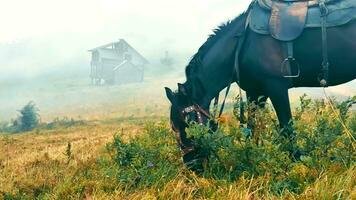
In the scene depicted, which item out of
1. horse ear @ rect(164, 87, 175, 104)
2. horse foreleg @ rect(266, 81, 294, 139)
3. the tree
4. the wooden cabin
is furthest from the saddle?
the wooden cabin

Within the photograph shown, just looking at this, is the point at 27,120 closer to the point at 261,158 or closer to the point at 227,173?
the point at 227,173

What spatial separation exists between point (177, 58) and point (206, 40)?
94918mm

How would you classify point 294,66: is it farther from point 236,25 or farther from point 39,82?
point 39,82

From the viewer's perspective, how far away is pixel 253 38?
5.75 meters

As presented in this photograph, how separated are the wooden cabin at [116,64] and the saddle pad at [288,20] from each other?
2547 inches

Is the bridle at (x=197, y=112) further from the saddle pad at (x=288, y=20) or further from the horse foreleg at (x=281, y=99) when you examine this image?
the saddle pad at (x=288, y=20)

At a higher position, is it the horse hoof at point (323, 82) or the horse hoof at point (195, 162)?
the horse hoof at point (323, 82)

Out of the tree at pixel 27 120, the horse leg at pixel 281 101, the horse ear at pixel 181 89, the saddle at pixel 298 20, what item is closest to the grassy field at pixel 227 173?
the horse leg at pixel 281 101

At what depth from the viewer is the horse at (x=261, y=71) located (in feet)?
18.2

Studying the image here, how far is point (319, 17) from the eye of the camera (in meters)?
5.58

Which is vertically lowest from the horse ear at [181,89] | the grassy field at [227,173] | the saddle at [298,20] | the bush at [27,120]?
the bush at [27,120]

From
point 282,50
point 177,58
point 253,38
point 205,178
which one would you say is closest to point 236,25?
point 253,38

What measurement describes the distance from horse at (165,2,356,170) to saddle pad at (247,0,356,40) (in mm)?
75

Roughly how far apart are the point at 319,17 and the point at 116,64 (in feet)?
219
